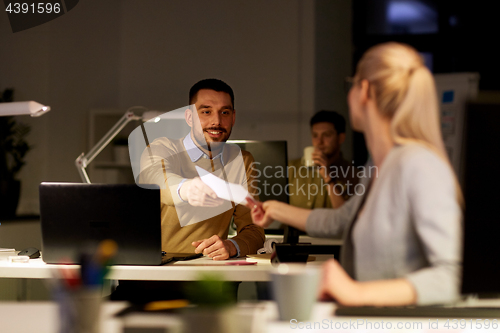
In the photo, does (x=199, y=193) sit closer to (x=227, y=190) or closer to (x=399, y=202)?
(x=227, y=190)

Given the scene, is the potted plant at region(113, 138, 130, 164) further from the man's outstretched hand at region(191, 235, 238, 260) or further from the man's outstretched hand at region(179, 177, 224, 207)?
the man's outstretched hand at region(179, 177, 224, 207)

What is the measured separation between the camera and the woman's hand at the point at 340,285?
2.81 ft

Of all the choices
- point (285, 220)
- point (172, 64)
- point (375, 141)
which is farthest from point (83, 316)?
point (172, 64)

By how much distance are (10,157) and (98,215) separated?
2292mm

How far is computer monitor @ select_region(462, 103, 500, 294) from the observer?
75 centimetres

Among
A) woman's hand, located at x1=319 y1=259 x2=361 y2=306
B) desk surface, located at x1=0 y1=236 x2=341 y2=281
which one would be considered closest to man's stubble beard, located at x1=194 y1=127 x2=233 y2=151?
desk surface, located at x1=0 y1=236 x2=341 y2=281

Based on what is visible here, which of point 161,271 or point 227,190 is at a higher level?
point 227,190

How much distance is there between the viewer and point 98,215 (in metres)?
1.40

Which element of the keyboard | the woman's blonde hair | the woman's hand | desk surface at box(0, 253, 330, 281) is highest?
the woman's blonde hair

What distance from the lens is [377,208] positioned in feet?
2.83

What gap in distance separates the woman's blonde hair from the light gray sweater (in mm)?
33

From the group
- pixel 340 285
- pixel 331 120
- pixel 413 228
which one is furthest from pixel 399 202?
pixel 331 120

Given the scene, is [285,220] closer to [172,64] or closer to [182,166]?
[182,166]

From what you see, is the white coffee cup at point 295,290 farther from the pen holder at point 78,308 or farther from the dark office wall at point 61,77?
the dark office wall at point 61,77
